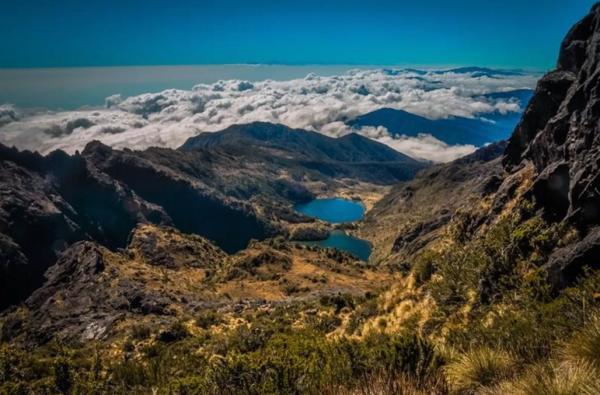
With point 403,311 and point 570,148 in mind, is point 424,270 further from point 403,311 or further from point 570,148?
point 570,148

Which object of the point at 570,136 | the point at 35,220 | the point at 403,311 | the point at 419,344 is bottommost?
the point at 35,220

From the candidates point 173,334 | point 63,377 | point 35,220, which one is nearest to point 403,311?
point 63,377

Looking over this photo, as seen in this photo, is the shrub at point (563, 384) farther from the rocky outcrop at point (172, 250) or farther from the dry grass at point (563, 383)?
the rocky outcrop at point (172, 250)

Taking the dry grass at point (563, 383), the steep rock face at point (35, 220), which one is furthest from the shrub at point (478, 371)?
the steep rock face at point (35, 220)

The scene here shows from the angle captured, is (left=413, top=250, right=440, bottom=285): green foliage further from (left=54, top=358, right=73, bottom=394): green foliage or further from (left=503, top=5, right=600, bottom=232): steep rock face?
(left=54, top=358, right=73, bottom=394): green foliage

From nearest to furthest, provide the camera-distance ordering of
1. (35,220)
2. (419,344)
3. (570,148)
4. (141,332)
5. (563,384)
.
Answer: (563,384) < (419,344) < (570,148) < (141,332) < (35,220)

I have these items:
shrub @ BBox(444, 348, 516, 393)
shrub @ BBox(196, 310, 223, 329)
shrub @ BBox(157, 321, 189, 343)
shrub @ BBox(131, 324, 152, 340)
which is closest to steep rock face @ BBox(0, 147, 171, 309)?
shrub @ BBox(131, 324, 152, 340)
